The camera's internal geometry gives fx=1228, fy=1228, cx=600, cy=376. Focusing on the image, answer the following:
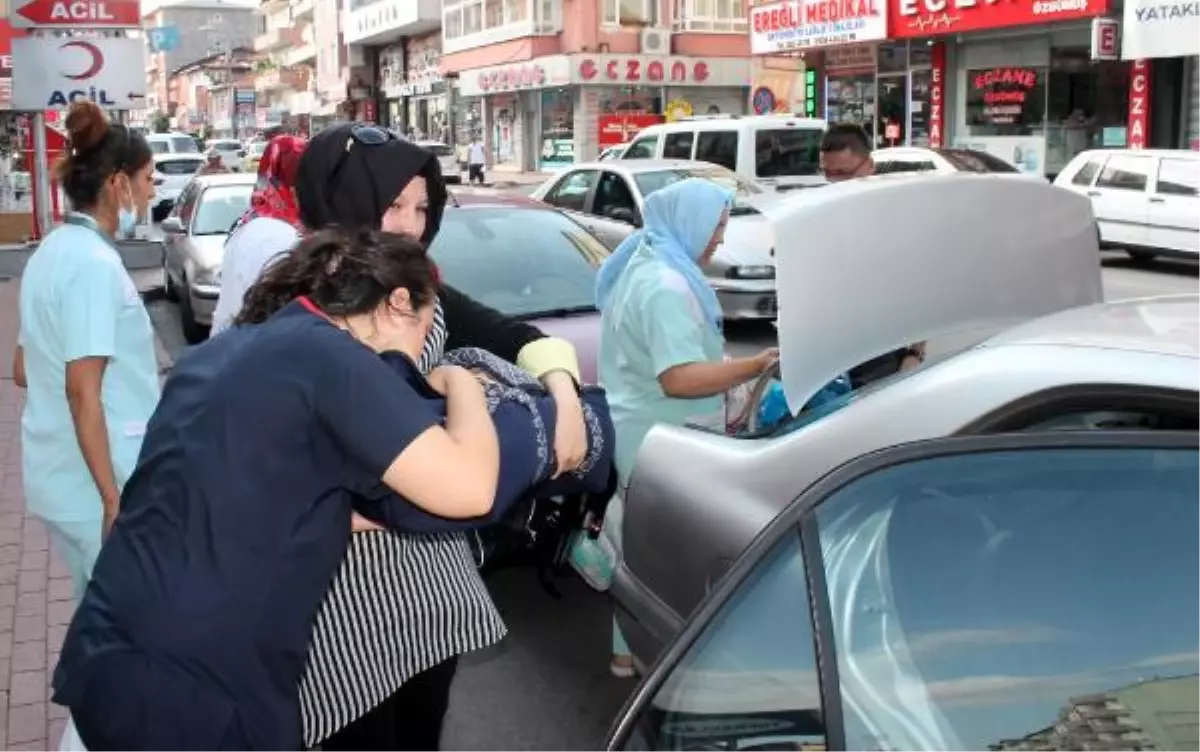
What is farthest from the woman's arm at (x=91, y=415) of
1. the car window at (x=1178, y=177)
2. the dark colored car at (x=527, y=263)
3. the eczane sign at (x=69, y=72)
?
the car window at (x=1178, y=177)

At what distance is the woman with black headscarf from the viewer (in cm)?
194

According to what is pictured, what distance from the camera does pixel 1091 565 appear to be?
5.01ft

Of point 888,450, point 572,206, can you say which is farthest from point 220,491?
point 572,206

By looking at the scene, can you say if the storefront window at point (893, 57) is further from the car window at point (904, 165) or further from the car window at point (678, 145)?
the car window at point (678, 145)

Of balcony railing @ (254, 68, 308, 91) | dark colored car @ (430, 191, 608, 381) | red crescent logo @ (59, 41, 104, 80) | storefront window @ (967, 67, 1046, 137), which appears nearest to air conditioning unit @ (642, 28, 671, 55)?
storefront window @ (967, 67, 1046, 137)

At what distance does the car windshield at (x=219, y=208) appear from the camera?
11734mm

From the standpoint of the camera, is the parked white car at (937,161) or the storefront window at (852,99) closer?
the parked white car at (937,161)

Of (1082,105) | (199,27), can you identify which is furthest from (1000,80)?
(199,27)

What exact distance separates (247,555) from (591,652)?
2.69 m

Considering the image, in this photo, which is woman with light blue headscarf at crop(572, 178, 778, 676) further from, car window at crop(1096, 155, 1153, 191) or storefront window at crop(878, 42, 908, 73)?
storefront window at crop(878, 42, 908, 73)

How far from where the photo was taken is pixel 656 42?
41.6 meters

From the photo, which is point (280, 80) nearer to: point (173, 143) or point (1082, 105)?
point (173, 143)

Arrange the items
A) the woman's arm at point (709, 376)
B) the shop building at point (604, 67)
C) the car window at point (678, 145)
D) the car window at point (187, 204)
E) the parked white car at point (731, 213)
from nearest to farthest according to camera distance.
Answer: the woman's arm at point (709, 376) → the parked white car at point (731, 213) → the car window at point (187, 204) → the car window at point (678, 145) → the shop building at point (604, 67)

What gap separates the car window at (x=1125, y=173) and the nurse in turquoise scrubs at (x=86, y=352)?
1447cm
